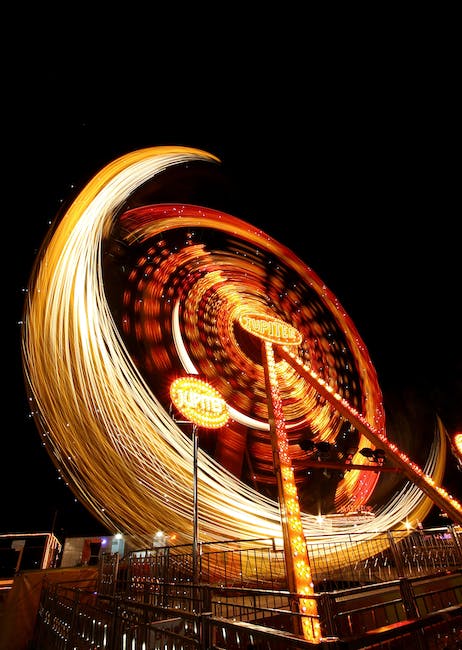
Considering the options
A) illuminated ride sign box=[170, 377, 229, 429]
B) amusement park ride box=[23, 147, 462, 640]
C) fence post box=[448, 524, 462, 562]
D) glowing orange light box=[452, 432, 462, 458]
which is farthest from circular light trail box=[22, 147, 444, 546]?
fence post box=[448, 524, 462, 562]

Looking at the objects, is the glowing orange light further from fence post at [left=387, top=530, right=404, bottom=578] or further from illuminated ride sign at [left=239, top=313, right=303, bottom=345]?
fence post at [left=387, top=530, right=404, bottom=578]

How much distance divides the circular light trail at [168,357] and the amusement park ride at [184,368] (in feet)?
0.17

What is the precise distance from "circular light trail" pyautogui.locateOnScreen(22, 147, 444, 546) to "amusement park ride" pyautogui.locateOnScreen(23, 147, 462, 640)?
0.17ft

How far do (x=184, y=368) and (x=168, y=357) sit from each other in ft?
2.84

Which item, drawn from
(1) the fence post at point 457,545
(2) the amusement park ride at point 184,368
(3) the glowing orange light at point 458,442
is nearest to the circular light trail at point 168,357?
(2) the amusement park ride at point 184,368

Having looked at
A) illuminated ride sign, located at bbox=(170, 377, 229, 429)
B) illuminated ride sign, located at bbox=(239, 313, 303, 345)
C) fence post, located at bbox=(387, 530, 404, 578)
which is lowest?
fence post, located at bbox=(387, 530, 404, 578)

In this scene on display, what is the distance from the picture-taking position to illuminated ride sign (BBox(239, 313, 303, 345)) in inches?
562

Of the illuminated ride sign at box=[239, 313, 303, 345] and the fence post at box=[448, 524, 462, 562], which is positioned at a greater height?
the illuminated ride sign at box=[239, 313, 303, 345]

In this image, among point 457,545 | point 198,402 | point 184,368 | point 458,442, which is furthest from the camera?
point 458,442

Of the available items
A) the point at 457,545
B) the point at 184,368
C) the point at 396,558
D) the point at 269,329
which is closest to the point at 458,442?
the point at 457,545

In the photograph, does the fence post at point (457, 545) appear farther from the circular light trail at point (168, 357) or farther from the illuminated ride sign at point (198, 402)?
the illuminated ride sign at point (198, 402)

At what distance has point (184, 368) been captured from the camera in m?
15.5

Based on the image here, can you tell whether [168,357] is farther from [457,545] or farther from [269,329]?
[457,545]

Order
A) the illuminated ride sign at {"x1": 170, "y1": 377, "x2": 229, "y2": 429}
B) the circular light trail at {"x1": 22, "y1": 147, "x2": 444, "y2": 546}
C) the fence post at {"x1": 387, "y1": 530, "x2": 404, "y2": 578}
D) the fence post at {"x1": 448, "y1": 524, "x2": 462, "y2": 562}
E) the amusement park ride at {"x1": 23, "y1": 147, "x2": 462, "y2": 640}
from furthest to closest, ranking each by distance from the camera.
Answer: the illuminated ride sign at {"x1": 170, "y1": 377, "x2": 229, "y2": 429}, the circular light trail at {"x1": 22, "y1": 147, "x2": 444, "y2": 546}, the amusement park ride at {"x1": 23, "y1": 147, "x2": 462, "y2": 640}, the fence post at {"x1": 448, "y1": 524, "x2": 462, "y2": 562}, the fence post at {"x1": 387, "y1": 530, "x2": 404, "y2": 578}
